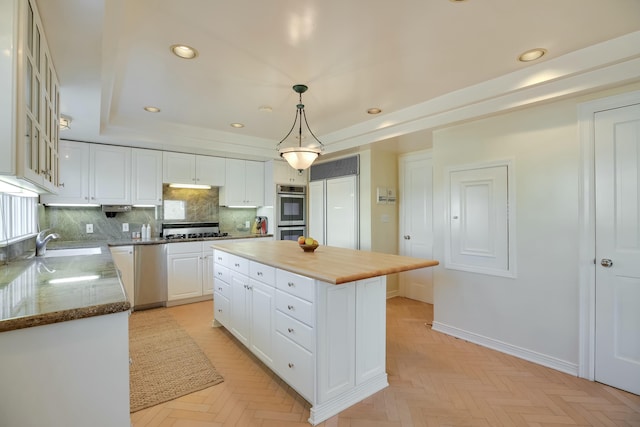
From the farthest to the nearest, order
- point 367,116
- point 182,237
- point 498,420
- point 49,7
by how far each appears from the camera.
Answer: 1. point 182,237
2. point 367,116
3. point 498,420
4. point 49,7

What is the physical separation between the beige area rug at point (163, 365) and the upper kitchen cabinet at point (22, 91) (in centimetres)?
157

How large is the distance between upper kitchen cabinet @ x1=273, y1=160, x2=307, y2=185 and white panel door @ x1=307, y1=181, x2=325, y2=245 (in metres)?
0.29

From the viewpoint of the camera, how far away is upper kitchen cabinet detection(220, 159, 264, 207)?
15.9 ft

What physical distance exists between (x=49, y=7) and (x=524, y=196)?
338 cm

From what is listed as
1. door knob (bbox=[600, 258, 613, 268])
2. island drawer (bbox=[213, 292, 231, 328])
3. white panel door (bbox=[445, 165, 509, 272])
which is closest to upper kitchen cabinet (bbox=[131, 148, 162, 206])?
island drawer (bbox=[213, 292, 231, 328])

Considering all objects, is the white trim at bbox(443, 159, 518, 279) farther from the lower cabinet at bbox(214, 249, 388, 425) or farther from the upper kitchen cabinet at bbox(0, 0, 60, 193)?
the upper kitchen cabinet at bbox(0, 0, 60, 193)

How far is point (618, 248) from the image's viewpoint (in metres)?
2.17

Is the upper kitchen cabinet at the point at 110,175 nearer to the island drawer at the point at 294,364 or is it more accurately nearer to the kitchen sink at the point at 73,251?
the kitchen sink at the point at 73,251

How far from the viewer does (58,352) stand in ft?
3.77

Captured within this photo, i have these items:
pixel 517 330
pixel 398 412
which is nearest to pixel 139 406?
pixel 398 412

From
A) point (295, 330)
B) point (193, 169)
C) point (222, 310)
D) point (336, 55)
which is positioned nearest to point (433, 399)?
point (295, 330)

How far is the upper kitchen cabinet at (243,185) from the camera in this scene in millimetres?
4840

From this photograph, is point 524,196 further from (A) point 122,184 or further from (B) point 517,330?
(A) point 122,184

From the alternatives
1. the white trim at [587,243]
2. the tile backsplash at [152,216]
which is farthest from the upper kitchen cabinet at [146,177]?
the white trim at [587,243]
